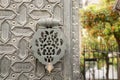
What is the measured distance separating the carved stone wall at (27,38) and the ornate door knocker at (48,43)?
6.4 inches

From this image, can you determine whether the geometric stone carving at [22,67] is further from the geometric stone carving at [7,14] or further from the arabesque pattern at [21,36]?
the geometric stone carving at [7,14]

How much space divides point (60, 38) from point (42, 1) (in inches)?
23.6

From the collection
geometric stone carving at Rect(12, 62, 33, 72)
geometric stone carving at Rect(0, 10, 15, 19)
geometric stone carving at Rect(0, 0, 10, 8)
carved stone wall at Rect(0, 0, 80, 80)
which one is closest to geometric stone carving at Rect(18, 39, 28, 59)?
carved stone wall at Rect(0, 0, 80, 80)

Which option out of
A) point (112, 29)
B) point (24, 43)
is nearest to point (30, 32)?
point (24, 43)

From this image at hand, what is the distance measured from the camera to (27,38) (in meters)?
3.69

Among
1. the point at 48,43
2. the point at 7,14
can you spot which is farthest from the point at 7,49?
the point at 48,43

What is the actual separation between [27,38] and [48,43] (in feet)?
1.10

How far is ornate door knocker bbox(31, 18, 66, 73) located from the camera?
350 centimetres

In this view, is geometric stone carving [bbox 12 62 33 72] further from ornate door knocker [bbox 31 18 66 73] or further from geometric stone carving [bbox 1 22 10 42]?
geometric stone carving [bbox 1 22 10 42]

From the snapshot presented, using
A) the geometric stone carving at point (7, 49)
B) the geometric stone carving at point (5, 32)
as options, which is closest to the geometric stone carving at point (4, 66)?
the geometric stone carving at point (7, 49)

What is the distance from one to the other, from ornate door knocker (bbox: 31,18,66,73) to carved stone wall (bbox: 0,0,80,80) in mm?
162

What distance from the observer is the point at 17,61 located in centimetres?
365

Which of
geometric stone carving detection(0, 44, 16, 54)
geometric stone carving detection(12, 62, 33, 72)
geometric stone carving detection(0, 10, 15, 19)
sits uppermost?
geometric stone carving detection(0, 10, 15, 19)

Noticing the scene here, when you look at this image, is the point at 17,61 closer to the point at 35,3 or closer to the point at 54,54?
the point at 54,54
